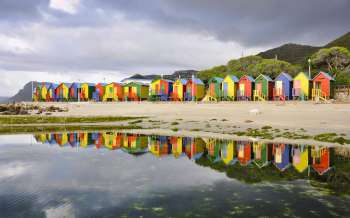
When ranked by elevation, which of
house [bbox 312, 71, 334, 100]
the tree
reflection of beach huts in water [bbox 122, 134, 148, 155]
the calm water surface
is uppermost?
the tree

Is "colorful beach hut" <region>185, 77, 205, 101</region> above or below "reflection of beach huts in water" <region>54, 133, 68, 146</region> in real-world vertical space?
above

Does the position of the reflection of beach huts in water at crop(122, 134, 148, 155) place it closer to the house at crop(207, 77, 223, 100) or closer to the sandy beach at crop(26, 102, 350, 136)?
the sandy beach at crop(26, 102, 350, 136)

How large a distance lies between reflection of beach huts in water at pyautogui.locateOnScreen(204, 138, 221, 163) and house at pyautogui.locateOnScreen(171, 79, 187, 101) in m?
39.3

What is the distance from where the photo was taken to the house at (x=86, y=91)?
77.5 m

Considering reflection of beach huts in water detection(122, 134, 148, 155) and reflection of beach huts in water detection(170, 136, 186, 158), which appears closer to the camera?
reflection of beach huts in water detection(170, 136, 186, 158)

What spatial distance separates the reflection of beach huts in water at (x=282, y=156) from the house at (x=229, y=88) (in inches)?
1394

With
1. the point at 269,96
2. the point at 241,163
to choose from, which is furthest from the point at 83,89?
the point at 241,163

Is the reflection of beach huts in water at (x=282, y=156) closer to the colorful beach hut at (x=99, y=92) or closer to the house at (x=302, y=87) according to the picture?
the house at (x=302, y=87)

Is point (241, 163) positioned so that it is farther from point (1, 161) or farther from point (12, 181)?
point (1, 161)

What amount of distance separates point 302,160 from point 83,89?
72184 mm

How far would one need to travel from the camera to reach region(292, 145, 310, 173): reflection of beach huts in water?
39.4 feet

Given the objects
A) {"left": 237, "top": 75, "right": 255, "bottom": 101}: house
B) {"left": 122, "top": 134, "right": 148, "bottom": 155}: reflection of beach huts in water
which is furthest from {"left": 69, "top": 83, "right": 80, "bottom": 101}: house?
{"left": 122, "top": 134, "right": 148, "bottom": 155}: reflection of beach huts in water

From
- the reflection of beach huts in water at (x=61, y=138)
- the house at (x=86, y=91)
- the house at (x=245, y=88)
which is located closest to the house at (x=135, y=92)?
the house at (x=86, y=91)

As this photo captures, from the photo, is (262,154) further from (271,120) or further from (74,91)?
(74,91)
